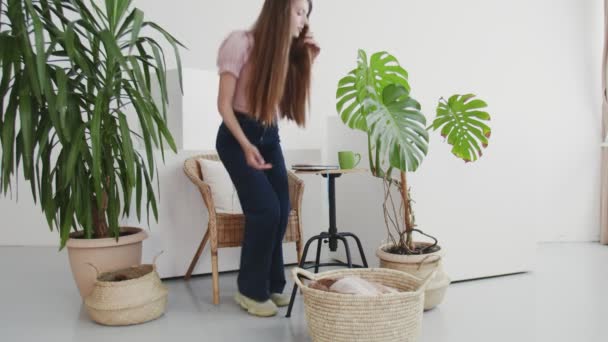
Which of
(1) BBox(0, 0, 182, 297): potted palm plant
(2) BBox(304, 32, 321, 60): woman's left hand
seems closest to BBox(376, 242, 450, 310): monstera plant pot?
(2) BBox(304, 32, 321, 60): woman's left hand

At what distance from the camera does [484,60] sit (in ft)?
12.8

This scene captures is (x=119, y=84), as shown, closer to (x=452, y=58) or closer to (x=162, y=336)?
(x=162, y=336)

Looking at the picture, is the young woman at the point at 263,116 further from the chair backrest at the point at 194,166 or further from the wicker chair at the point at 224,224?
the chair backrest at the point at 194,166

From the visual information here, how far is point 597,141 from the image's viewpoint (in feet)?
12.4

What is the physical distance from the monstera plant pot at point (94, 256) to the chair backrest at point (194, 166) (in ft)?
1.26

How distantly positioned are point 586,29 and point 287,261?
2.96 m

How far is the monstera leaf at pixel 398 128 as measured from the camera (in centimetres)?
168

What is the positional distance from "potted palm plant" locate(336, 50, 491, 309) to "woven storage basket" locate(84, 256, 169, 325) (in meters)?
0.96

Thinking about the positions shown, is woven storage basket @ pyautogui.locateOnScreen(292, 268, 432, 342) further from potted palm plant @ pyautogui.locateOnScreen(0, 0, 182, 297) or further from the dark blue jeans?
potted palm plant @ pyautogui.locateOnScreen(0, 0, 182, 297)

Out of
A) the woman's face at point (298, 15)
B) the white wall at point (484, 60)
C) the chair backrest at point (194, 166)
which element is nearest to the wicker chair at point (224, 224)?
the chair backrest at point (194, 166)

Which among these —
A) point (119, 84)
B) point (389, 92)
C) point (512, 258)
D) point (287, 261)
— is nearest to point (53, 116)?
point (119, 84)

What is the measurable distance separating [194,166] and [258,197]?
67cm

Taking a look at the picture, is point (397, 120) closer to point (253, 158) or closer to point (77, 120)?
point (253, 158)

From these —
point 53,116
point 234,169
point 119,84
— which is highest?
point 119,84
